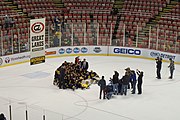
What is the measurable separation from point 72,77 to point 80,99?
151cm

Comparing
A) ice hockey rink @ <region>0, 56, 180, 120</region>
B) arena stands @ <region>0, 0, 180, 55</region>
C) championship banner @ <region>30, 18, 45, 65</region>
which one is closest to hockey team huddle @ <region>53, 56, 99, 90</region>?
ice hockey rink @ <region>0, 56, 180, 120</region>

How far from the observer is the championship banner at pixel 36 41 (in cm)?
1791

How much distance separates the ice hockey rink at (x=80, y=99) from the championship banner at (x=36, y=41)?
1.19 meters

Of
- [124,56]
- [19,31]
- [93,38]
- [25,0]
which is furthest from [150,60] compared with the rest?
[25,0]

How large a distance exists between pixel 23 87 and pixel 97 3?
1303 cm

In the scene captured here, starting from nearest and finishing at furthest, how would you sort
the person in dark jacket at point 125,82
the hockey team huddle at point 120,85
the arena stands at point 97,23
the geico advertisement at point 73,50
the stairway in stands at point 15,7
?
the hockey team huddle at point 120,85 → the person in dark jacket at point 125,82 → the arena stands at point 97,23 → the geico advertisement at point 73,50 → the stairway in stands at point 15,7

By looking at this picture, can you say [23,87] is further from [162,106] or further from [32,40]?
[162,106]

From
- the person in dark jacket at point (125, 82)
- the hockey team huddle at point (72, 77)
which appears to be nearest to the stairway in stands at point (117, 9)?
the hockey team huddle at point (72, 77)

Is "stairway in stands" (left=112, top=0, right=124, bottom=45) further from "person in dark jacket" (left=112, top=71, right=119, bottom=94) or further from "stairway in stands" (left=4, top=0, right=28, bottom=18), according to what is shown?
"person in dark jacket" (left=112, top=71, right=119, bottom=94)

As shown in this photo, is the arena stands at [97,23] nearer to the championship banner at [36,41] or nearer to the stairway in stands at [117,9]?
the stairway in stands at [117,9]

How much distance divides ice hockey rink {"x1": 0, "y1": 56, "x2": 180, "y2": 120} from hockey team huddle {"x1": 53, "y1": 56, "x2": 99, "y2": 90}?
0.31m

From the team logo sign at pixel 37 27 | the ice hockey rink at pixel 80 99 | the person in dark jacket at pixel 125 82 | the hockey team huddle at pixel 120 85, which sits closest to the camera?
the ice hockey rink at pixel 80 99

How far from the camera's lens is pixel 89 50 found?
2478 centimetres

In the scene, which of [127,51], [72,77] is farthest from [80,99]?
[127,51]
